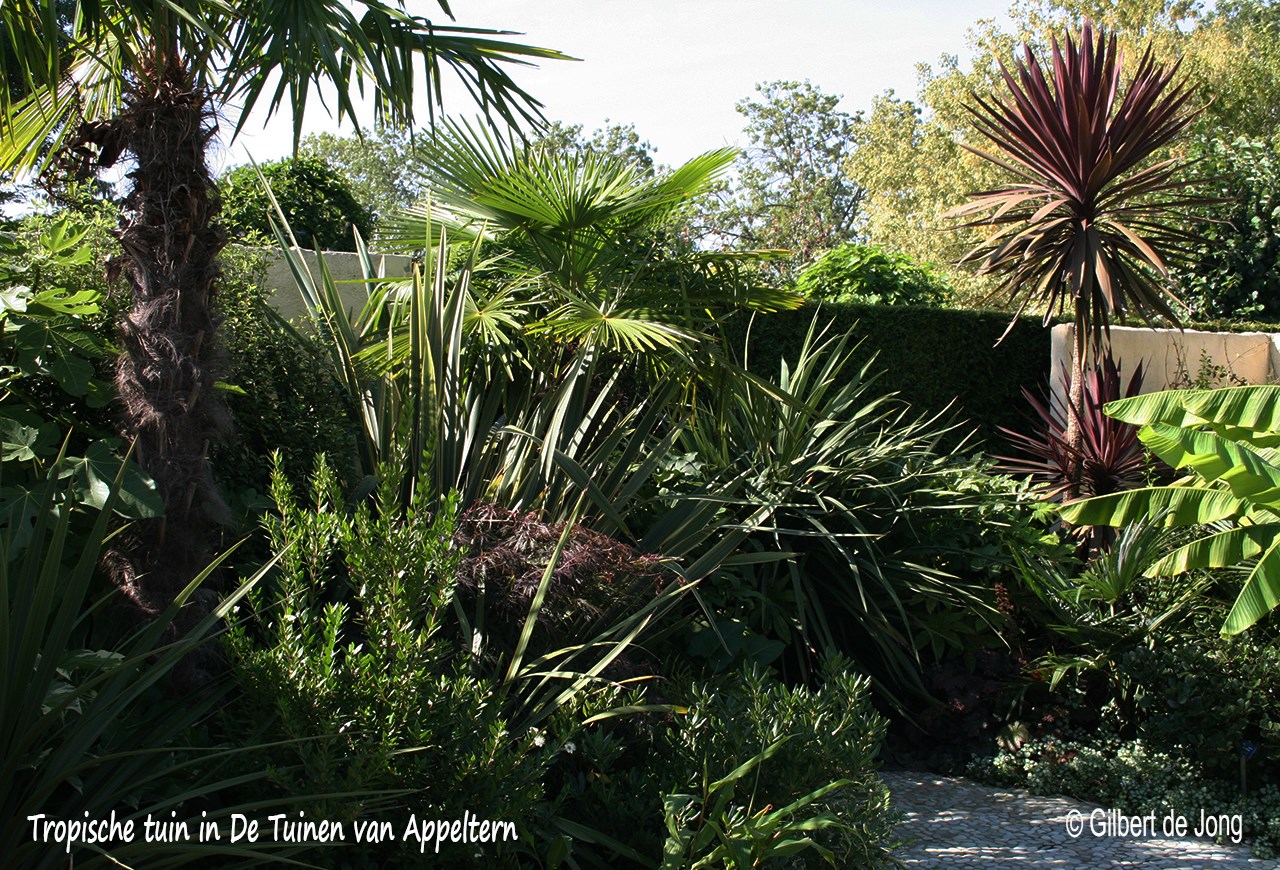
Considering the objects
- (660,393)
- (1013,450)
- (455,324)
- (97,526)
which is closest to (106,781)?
→ (97,526)

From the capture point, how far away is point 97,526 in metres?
2.58

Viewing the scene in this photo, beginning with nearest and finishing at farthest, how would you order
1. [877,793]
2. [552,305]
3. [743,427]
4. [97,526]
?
1. [97,526]
2. [877,793]
3. [552,305]
4. [743,427]

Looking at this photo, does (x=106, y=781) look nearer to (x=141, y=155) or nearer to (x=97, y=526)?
(x=97, y=526)

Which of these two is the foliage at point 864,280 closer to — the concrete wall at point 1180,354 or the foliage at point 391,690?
the concrete wall at point 1180,354

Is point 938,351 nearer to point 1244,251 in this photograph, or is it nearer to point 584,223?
point 584,223

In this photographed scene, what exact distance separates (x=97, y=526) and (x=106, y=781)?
0.66m

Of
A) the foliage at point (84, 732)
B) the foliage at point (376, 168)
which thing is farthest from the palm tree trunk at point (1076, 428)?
the foliage at point (376, 168)

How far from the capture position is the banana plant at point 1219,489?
15.6 feet

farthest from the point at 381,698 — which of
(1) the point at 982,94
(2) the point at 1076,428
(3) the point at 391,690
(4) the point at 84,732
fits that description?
(1) the point at 982,94

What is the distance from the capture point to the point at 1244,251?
12.2 m

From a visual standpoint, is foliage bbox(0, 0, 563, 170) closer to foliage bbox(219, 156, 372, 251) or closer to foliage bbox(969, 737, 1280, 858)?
foliage bbox(969, 737, 1280, 858)

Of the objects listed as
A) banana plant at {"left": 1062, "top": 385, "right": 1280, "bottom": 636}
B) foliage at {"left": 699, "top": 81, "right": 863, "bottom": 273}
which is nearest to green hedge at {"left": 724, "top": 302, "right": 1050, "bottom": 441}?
banana plant at {"left": 1062, "top": 385, "right": 1280, "bottom": 636}

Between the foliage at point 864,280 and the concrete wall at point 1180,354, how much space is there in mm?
1406

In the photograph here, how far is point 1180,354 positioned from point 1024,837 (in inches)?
269
